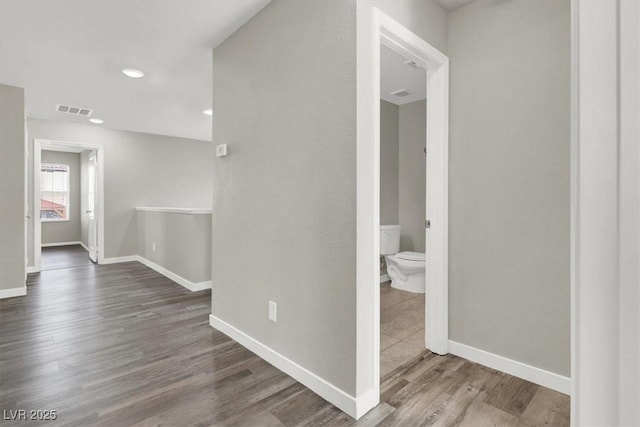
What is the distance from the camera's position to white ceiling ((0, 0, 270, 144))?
217 centimetres

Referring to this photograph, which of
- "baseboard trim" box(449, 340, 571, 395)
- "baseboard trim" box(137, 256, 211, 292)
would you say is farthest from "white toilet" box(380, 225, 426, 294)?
"baseboard trim" box(137, 256, 211, 292)

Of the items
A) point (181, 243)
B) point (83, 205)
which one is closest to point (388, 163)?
point (181, 243)

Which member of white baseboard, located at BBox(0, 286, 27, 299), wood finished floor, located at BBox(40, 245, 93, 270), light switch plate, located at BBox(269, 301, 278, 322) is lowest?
white baseboard, located at BBox(0, 286, 27, 299)

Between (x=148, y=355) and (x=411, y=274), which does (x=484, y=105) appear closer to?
(x=411, y=274)

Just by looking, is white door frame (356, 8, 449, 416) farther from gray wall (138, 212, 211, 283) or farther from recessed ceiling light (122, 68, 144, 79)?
gray wall (138, 212, 211, 283)

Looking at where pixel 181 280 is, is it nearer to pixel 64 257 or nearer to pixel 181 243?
pixel 181 243

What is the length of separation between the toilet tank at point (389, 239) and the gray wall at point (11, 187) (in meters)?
4.09

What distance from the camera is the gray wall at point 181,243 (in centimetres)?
387

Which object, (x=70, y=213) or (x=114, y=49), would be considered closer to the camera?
(x=114, y=49)

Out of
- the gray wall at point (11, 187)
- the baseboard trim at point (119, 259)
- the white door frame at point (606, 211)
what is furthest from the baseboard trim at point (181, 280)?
the white door frame at point (606, 211)

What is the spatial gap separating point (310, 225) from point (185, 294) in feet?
8.38

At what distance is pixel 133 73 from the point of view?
125 inches

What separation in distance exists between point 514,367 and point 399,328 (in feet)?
3.00

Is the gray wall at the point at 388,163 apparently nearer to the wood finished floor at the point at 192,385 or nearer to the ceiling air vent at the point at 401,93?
the ceiling air vent at the point at 401,93
